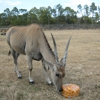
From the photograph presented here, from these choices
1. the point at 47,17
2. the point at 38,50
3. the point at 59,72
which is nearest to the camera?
the point at 59,72

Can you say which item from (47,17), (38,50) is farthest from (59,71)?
(47,17)

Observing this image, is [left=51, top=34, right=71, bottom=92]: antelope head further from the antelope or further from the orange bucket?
the orange bucket

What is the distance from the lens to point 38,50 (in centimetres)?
640

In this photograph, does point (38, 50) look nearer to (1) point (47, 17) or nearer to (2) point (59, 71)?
(2) point (59, 71)

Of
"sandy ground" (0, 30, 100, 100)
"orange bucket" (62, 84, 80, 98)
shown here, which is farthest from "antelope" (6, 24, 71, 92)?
"sandy ground" (0, 30, 100, 100)

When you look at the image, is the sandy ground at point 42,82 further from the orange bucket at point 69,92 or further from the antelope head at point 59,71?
the antelope head at point 59,71

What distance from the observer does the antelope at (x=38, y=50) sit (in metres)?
5.36

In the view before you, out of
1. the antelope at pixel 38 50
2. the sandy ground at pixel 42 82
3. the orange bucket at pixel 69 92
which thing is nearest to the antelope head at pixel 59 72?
the antelope at pixel 38 50

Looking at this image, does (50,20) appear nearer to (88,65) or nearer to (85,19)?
(85,19)

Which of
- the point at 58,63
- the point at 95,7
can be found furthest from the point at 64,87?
the point at 95,7

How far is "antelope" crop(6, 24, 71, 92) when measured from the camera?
5359mm

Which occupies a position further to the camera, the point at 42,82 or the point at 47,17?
the point at 47,17

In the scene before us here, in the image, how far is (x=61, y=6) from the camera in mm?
101688

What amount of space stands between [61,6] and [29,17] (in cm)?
2550
